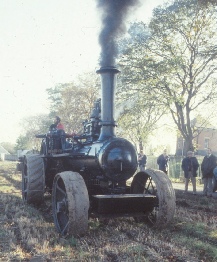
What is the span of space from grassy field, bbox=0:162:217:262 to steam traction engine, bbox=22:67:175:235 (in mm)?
266

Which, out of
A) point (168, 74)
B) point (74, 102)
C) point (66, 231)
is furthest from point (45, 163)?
point (74, 102)

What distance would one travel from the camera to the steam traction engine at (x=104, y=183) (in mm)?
4609

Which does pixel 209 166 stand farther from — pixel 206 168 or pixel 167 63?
pixel 167 63

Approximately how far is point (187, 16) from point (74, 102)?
18320mm

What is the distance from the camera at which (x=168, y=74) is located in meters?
17.2

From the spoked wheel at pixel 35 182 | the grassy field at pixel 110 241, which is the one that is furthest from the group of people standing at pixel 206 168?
the spoked wheel at pixel 35 182

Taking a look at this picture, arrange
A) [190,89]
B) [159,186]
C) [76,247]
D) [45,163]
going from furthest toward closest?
[190,89], [45,163], [159,186], [76,247]

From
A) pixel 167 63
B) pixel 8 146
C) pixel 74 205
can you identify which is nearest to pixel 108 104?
pixel 74 205

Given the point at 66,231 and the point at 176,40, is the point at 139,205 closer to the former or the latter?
the point at 66,231

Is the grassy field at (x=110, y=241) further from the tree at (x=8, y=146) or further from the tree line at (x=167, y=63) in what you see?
the tree at (x=8, y=146)

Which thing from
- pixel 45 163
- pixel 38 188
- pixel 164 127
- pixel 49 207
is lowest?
pixel 49 207

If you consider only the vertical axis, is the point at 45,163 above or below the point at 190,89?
below

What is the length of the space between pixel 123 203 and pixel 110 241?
62 centimetres

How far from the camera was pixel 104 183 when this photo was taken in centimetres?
542
